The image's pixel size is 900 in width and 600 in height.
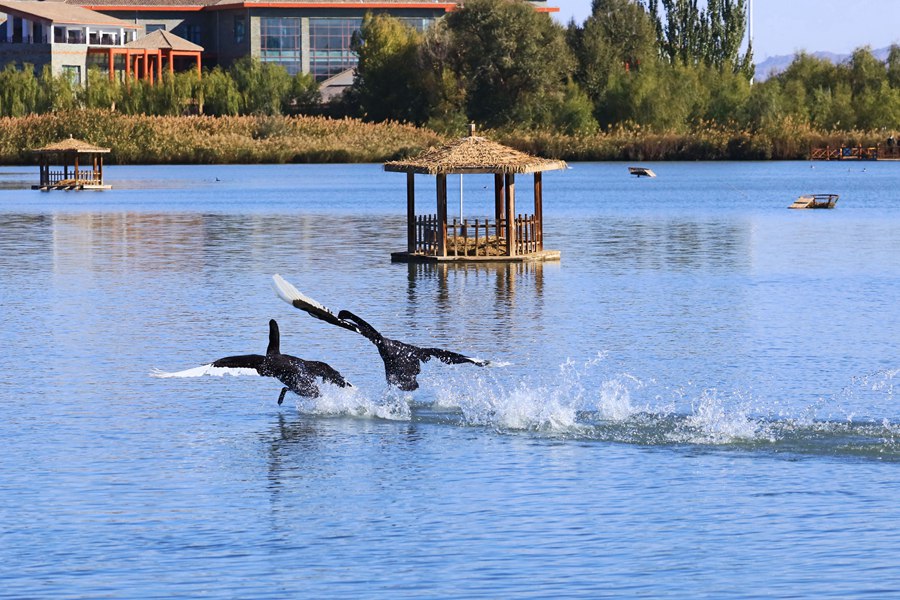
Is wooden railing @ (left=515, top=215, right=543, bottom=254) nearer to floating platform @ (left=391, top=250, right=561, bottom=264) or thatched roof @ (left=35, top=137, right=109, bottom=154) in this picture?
floating platform @ (left=391, top=250, right=561, bottom=264)

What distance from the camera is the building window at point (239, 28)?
137875mm

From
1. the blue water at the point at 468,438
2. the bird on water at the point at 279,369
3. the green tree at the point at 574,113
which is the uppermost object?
the green tree at the point at 574,113

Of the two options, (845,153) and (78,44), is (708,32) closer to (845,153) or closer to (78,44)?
(845,153)

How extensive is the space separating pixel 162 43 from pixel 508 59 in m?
29.9

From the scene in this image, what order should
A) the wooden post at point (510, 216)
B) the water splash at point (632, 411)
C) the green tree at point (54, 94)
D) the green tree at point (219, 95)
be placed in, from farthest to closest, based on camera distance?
the green tree at point (219, 95) → the green tree at point (54, 94) → the wooden post at point (510, 216) → the water splash at point (632, 411)

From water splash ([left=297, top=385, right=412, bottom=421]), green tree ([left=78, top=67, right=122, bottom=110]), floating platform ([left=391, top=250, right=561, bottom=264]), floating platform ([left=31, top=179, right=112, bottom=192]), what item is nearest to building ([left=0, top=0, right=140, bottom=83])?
green tree ([left=78, top=67, right=122, bottom=110])

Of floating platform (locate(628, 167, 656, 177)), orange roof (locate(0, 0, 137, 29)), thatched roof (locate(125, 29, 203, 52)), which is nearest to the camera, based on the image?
floating platform (locate(628, 167, 656, 177))

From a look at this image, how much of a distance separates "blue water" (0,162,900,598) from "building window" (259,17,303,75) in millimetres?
97347

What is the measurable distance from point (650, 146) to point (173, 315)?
285 ft

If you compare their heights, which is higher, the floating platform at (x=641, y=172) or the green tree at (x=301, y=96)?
the green tree at (x=301, y=96)

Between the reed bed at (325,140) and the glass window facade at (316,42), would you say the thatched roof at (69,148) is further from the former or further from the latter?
the glass window facade at (316,42)

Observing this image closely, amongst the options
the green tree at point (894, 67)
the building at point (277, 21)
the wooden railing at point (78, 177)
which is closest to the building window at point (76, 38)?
the building at point (277, 21)

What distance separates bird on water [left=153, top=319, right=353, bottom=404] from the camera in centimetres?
1772

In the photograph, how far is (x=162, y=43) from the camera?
132 metres
